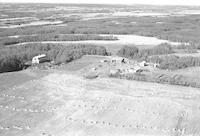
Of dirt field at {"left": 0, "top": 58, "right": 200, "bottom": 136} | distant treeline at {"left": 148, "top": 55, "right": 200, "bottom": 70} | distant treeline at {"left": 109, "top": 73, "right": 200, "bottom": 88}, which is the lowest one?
dirt field at {"left": 0, "top": 58, "right": 200, "bottom": 136}

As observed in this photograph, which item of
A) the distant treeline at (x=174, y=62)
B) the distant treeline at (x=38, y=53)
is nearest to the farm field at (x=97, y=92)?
the distant treeline at (x=38, y=53)

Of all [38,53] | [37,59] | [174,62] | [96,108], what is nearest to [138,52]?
[174,62]

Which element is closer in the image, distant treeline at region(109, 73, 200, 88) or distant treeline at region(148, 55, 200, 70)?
distant treeline at region(109, 73, 200, 88)

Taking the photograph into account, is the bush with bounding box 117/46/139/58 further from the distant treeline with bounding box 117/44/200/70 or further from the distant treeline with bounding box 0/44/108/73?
the distant treeline with bounding box 0/44/108/73

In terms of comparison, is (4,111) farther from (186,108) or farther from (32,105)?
(186,108)

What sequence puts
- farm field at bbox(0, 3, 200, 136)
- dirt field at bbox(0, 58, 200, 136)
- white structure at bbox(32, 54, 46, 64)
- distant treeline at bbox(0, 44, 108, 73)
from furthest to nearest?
white structure at bbox(32, 54, 46, 64), distant treeline at bbox(0, 44, 108, 73), farm field at bbox(0, 3, 200, 136), dirt field at bbox(0, 58, 200, 136)

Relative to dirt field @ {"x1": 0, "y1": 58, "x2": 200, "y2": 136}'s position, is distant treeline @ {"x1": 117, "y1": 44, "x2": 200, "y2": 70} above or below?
above

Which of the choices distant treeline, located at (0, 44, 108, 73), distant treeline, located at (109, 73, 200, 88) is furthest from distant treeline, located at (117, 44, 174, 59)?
distant treeline, located at (109, 73, 200, 88)
